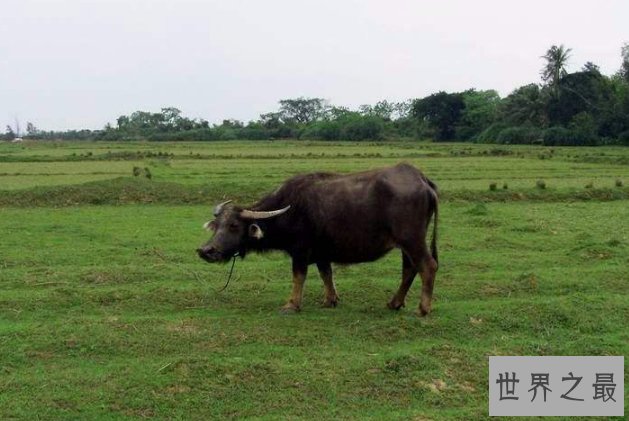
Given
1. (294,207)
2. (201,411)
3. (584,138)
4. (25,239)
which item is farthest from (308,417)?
(584,138)

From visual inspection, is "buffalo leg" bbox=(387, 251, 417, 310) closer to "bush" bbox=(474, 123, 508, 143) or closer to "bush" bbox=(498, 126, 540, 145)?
"bush" bbox=(498, 126, 540, 145)

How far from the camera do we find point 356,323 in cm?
627

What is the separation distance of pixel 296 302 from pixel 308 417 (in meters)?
2.29

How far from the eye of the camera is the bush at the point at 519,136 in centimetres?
4822

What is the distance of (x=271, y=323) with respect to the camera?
6184 mm

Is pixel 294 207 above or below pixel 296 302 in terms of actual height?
above

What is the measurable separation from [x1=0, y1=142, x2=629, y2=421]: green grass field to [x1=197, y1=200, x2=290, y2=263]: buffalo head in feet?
1.95

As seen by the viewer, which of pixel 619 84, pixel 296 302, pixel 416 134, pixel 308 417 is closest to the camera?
pixel 308 417

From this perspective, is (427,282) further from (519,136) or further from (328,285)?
(519,136)

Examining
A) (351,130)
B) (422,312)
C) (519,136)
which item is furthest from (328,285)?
(351,130)

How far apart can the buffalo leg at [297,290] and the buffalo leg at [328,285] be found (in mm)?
201

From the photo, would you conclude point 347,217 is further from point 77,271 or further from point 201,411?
point 77,271

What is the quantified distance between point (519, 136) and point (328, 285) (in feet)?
149

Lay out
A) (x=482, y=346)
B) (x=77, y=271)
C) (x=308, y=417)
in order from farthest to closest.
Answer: (x=77, y=271)
(x=482, y=346)
(x=308, y=417)
